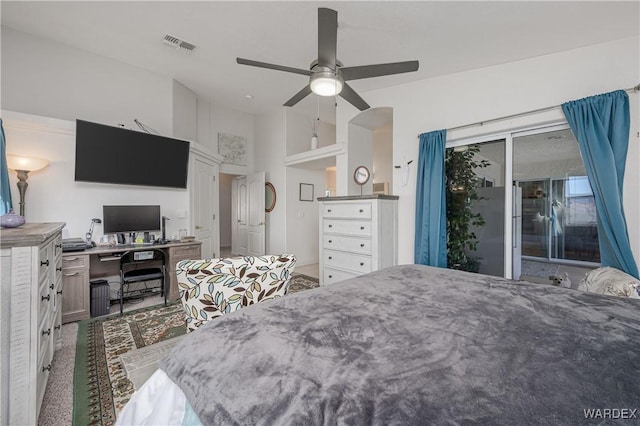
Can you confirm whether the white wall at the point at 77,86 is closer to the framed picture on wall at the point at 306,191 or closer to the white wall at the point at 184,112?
the white wall at the point at 184,112

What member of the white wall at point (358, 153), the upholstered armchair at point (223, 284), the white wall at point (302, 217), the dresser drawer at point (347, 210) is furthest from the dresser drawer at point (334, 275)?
the upholstered armchair at point (223, 284)

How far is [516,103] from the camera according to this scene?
2.86m

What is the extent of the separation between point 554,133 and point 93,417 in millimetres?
4554

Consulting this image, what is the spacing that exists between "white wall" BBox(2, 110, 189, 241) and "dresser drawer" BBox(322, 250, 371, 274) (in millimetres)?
2979

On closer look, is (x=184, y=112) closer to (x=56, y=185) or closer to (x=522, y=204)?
(x=56, y=185)

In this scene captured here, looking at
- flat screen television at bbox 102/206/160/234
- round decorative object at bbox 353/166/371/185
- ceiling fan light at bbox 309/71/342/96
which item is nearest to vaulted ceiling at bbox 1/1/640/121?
ceiling fan light at bbox 309/71/342/96

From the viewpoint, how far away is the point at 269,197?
5.94m

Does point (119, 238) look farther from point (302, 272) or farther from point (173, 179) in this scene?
point (302, 272)

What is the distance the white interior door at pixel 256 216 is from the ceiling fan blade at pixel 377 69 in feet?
12.3

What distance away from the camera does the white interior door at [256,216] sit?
576 cm

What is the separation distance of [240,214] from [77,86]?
369 centimetres

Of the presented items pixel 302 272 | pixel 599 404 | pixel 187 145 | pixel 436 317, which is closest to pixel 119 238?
pixel 187 145

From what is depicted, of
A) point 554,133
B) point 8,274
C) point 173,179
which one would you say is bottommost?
point 8,274

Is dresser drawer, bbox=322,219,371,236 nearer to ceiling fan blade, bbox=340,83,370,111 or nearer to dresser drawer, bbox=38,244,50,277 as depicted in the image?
ceiling fan blade, bbox=340,83,370,111
